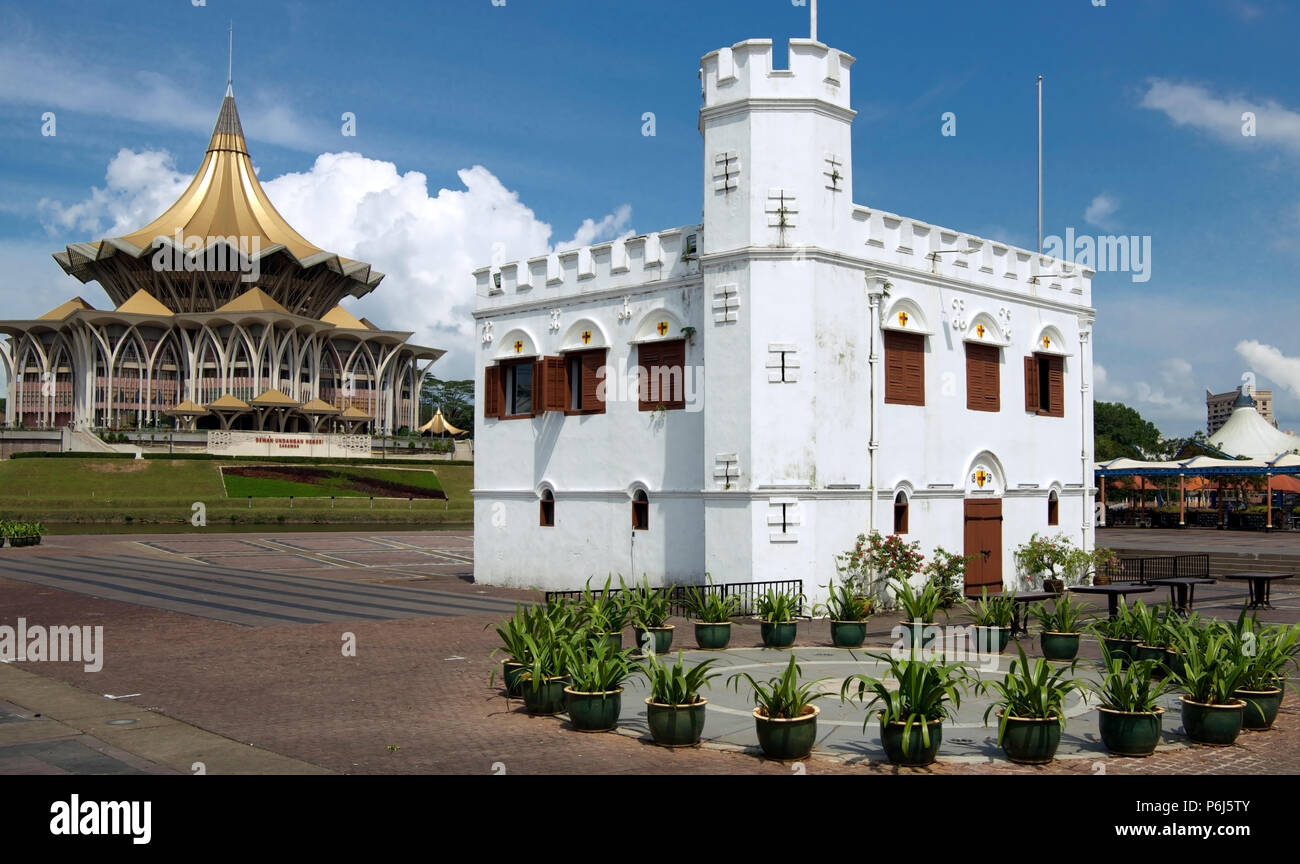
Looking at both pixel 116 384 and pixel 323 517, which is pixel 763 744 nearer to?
pixel 323 517

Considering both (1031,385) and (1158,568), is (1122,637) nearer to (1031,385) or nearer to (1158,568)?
(1031,385)

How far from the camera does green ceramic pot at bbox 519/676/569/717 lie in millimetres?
11992

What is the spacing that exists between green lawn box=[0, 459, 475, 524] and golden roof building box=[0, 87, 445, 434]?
2262 cm

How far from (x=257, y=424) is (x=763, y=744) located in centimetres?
9691

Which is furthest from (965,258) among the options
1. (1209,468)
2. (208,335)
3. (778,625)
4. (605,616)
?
(208,335)

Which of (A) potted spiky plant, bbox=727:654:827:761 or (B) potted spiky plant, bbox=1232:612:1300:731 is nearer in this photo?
(A) potted spiky plant, bbox=727:654:827:761

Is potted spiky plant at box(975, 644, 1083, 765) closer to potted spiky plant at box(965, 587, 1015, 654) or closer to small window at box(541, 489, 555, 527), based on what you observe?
potted spiky plant at box(965, 587, 1015, 654)

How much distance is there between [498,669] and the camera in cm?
1505

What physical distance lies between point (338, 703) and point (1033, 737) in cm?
824

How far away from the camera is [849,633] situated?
17.2m

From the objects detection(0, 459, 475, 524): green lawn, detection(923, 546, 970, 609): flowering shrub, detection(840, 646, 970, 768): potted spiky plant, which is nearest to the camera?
detection(840, 646, 970, 768): potted spiky plant

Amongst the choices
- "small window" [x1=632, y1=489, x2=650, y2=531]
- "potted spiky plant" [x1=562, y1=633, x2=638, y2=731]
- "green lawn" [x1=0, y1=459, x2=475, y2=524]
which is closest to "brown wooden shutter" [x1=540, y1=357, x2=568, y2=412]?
"small window" [x1=632, y1=489, x2=650, y2=531]

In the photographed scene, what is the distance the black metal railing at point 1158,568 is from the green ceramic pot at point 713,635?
652 inches
